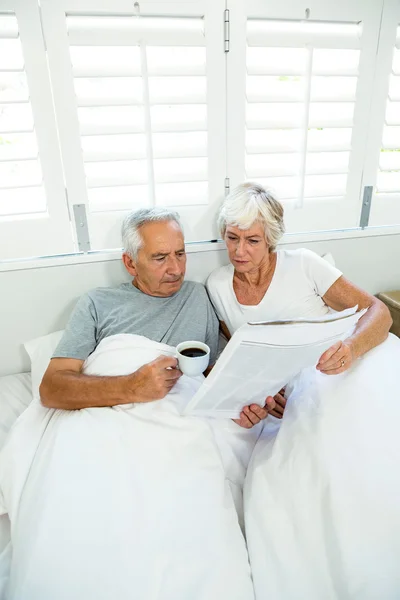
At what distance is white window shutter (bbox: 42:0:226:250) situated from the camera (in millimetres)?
1164

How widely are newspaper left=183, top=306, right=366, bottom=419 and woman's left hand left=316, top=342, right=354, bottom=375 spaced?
0.11m

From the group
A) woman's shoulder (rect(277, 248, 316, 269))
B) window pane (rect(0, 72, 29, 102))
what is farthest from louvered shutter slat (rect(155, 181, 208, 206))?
window pane (rect(0, 72, 29, 102))

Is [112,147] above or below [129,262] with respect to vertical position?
above

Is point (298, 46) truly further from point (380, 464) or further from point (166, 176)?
point (380, 464)

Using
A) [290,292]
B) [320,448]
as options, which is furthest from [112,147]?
[320,448]

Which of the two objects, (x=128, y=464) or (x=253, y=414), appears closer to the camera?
(x=128, y=464)

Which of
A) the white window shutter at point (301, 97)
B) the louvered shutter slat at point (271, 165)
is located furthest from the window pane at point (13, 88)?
the louvered shutter slat at point (271, 165)

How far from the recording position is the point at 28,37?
3.73 ft

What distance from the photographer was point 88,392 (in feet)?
3.36

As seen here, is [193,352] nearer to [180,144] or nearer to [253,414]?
[253,414]

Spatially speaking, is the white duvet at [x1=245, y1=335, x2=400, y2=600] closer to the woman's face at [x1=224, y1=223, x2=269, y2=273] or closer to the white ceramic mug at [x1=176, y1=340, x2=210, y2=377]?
the white ceramic mug at [x1=176, y1=340, x2=210, y2=377]

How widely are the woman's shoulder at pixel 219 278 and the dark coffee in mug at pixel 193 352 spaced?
36cm

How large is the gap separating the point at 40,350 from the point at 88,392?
0.42 metres

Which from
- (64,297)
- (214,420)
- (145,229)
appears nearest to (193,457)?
(214,420)
